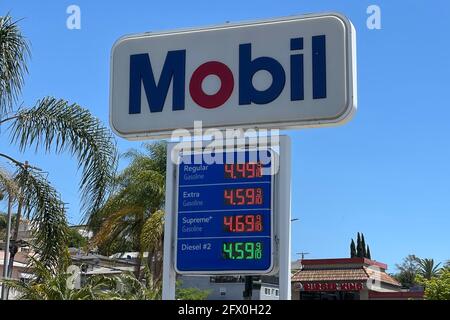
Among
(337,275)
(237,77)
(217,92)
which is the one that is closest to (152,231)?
(217,92)

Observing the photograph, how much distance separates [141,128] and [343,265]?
137 ft

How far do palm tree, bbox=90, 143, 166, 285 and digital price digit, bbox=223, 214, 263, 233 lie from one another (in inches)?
594

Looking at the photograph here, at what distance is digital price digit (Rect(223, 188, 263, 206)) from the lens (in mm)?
8422

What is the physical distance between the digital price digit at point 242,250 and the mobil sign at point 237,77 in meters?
1.46

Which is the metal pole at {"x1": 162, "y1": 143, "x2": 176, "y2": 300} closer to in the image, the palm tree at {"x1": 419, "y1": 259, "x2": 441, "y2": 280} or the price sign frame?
the price sign frame

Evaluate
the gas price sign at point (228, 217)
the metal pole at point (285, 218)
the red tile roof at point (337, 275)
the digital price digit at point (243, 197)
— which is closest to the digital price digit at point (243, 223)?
the gas price sign at point (228, 217)

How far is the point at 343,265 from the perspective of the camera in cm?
4934

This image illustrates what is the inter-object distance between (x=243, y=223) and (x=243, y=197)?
1.00 ft

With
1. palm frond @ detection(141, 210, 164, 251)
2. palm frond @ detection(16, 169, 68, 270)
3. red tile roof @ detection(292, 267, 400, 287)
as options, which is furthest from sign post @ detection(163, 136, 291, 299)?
red tile roof @ detection(292, 267, 400, 287)

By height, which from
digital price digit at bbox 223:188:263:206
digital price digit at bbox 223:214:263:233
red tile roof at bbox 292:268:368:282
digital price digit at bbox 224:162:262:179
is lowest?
digital price digit at bbox 223:214:263:233

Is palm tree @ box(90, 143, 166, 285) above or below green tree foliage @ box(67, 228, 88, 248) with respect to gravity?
above

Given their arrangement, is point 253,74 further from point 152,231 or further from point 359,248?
point 359,248

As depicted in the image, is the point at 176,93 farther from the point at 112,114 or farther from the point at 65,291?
the point at 65,291

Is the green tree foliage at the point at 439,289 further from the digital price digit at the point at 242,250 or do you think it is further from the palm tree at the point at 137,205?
the digital price digit at the point at 242,250
